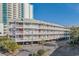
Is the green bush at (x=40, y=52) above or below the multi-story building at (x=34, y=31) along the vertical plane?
below

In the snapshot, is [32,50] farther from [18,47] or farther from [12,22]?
[12,22]

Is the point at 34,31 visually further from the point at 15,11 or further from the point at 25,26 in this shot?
the point at 15,11

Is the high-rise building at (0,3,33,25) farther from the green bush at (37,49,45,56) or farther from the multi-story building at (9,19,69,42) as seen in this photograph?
the green bush at (37,49,45,56)

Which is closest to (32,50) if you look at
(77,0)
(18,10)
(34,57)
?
(34,57)

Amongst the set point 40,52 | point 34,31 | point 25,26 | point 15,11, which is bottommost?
point 40,52

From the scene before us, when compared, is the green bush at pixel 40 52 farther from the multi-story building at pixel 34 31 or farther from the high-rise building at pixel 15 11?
the high-rise building at pixel 15 11

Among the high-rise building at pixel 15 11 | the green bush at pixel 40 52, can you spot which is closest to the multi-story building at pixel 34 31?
the high-rise building at pixel 15 11

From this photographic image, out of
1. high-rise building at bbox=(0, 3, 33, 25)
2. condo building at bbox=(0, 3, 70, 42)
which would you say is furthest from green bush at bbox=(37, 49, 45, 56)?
high-rise building at bbox=(0, 3, 33, 25)

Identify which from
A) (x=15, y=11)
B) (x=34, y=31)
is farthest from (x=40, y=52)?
(x=15, y=11)
